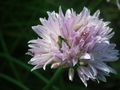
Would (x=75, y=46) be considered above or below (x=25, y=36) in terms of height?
below

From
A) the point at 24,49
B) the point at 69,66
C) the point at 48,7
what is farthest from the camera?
the point at 24,49

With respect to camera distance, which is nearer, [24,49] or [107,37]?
[107,37]

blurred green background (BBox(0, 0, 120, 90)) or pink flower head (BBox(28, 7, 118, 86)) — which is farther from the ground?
blurred green background (BBox(0, 0, 120, 90))

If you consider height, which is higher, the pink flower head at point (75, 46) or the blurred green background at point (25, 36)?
the blurred green background at point (25, 36)

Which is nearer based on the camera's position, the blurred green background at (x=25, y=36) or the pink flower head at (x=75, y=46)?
the pink flower head at (x=75, y=46)

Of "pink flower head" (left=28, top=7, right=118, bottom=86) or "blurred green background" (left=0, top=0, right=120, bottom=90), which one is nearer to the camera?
"pink flower head" (left=28, top=7, right=118, bottom=86)

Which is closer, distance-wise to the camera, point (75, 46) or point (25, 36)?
point (75, 46)

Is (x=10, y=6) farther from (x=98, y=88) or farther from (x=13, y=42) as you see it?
(x=98, y=88)

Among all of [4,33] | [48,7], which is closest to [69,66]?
[48,7]
